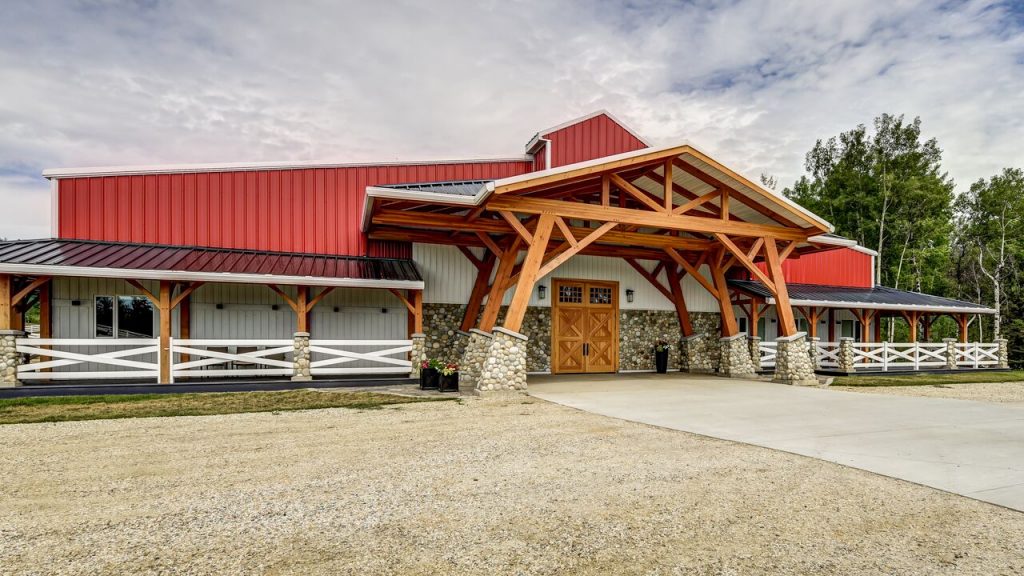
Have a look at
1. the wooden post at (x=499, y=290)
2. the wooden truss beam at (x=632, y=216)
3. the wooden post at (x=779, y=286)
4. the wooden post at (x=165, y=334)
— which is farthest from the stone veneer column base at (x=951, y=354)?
the wooden post at (x=165, y=334)

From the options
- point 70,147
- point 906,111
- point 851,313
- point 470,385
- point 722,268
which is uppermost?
point 906,111

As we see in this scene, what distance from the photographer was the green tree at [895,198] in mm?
26953

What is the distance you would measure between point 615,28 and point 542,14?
2.30m

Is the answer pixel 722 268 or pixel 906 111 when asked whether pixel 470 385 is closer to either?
pixel 722 268

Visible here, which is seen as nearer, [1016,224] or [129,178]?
[129,178]

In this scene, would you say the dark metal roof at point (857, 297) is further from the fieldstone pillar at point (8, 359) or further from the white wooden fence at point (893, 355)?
the fieldstone pillar at point (8, 359)

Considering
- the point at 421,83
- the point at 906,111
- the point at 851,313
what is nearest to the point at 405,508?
the point at 421,83

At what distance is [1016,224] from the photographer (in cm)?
2703

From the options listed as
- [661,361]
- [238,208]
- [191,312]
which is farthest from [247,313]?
[661,361]

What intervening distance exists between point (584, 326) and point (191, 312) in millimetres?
10171

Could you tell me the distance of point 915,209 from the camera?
88.9ft

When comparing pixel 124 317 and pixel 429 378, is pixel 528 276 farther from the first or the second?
pixel 124 317

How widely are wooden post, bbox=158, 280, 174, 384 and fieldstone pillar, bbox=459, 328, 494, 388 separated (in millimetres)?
5965

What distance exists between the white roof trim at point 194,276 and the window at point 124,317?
1.98 metres
